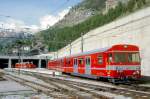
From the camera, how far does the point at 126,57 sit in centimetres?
2678

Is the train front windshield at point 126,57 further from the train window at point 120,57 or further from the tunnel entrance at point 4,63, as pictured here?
the tunnel entrance at point 4,63

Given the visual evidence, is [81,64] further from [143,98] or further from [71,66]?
[143,98]

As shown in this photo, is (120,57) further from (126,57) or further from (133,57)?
(133,57)

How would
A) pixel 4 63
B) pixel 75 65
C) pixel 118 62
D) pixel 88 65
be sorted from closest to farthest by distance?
pixel 118 62 < pixel 88 65 < pixel 75 65 < pixel 4 63

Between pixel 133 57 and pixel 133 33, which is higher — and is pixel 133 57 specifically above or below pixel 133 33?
below

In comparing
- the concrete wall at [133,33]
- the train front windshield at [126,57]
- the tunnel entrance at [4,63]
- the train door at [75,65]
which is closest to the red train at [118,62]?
the train front windshield at [126,57]

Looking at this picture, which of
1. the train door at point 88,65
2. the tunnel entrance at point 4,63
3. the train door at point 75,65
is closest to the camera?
the train door at point 88,65

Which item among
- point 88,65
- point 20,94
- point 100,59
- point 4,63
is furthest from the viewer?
point 4,63

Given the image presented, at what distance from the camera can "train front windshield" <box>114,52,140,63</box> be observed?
26.5m

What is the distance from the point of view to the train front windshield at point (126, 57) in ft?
Answer: 87.0

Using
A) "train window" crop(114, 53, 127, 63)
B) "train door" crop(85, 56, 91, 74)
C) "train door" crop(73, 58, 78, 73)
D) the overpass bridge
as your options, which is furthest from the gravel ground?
the overpass bridge

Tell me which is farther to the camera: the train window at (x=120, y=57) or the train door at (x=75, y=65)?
the train door at (x=75, y=65)

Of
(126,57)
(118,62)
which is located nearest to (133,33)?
(126,57)

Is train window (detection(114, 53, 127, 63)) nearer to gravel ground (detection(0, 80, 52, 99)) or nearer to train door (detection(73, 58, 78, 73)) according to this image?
gravel ground (detection(0, 80, 52, 99))
